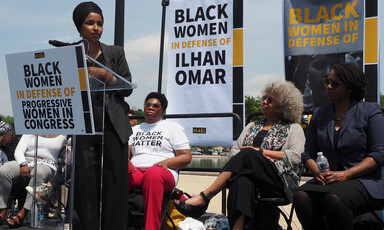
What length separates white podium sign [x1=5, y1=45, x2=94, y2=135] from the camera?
2955 mm

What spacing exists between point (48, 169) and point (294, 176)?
6.92ft

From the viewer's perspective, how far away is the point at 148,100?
17.5 ft

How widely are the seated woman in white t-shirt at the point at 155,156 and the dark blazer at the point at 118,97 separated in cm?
103

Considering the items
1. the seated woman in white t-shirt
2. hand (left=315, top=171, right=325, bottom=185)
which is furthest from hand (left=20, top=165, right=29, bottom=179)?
hand (left=315, top=171, right=325, bottom=185)

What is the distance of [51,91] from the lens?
3084mm

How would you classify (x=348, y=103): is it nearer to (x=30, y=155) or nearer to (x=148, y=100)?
(x=148, y=100)

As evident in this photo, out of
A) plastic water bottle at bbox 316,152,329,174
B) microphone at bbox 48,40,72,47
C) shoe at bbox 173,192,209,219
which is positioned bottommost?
shoe at bbox 173,192,209,219

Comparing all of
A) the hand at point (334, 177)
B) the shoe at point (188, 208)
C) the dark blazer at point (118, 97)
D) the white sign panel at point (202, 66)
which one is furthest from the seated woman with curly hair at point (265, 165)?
the white sign panel at point (202, 66)

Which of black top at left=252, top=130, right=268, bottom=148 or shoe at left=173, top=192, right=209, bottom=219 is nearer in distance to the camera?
shoe at left=173, top=192, right=209, bottom=219

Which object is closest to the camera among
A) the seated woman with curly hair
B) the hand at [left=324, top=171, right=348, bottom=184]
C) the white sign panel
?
the hand at [left=324, top=171, right=348, bottom=184]

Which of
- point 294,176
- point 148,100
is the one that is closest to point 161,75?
point 148,100

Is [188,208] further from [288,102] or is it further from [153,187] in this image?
[288,102]

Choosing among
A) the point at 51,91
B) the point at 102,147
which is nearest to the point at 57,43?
the point at 51,91

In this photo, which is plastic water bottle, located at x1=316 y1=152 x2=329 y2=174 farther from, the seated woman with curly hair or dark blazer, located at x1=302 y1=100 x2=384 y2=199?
the seated woman with curly hair
